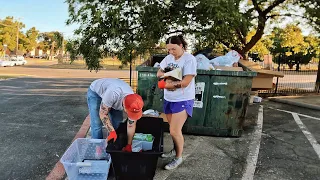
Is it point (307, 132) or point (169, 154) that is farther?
point (307, 132)

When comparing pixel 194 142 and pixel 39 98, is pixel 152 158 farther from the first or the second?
pixel 39 98

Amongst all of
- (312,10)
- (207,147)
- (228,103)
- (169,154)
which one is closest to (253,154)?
(207,147)

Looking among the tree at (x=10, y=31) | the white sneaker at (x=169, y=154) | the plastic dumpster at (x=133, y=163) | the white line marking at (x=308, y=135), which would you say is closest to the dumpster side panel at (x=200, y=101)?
the white sneaker at (x=169, y=154)

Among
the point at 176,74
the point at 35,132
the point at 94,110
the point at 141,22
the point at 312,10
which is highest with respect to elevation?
the point at 312,10

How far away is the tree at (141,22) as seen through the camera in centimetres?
658

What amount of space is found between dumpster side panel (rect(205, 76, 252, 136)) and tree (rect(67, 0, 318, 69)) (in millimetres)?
1995

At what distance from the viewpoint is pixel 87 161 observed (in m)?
3.17

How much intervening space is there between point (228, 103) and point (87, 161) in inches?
108

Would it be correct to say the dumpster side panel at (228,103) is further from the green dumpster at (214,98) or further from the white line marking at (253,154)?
the white line marking at (253,154)

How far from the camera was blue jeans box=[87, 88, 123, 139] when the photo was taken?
3.61m

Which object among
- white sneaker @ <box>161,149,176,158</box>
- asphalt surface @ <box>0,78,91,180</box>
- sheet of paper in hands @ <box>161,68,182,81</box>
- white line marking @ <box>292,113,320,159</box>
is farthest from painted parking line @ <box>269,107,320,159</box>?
asphalt surface @ <box>0,78,91,180</box>

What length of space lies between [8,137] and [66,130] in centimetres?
95

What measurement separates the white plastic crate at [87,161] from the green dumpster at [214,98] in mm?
1744

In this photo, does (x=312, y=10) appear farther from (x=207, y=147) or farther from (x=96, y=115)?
(x=96, y=115)
